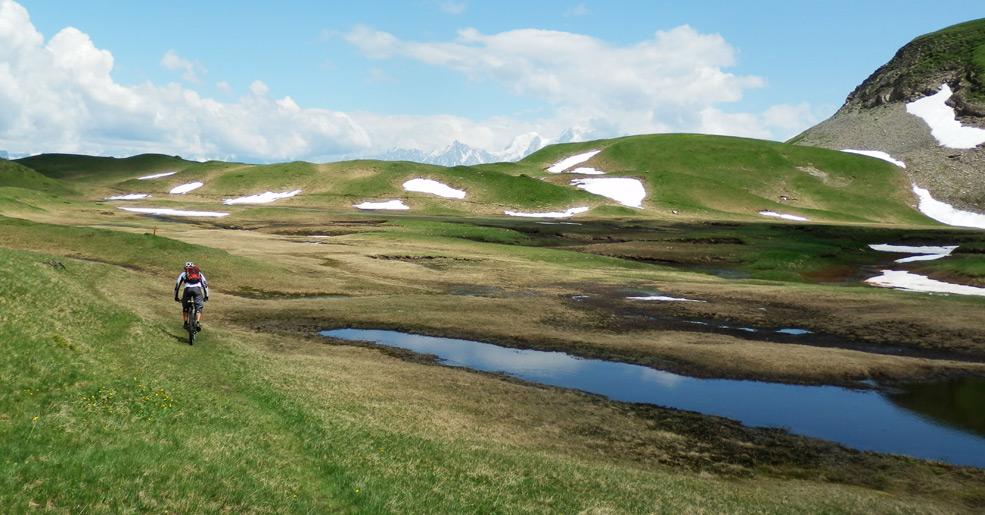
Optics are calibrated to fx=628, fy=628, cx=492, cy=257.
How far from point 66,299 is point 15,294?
2503 millimetres

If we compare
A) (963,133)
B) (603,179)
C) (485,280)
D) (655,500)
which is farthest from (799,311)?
(963,133)

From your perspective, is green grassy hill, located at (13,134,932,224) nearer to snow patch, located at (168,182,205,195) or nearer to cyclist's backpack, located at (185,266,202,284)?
snow patch, located at (168,182,205,195)

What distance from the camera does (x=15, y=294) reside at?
23.3 metres

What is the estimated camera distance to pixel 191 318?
→ 28.6 m

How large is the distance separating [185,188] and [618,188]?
126 metres

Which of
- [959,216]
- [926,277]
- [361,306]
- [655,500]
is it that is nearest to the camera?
[655,500]

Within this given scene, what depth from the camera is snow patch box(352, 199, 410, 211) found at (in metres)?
161

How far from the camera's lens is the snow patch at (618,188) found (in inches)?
6836

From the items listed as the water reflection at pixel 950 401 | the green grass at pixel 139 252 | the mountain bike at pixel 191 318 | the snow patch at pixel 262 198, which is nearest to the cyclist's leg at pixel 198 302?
the mountain bike at pixel 191 318

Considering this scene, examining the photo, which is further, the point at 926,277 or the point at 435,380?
the point at 926,277

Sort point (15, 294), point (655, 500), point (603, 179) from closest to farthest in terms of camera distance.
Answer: point (655, 500) < point (15, 294) < point (603, 179)

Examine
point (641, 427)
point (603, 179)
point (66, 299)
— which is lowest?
point (641, 427)

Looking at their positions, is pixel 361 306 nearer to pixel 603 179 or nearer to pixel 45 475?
pixel 45 475

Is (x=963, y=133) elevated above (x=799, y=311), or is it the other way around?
(x=963, y=133)
